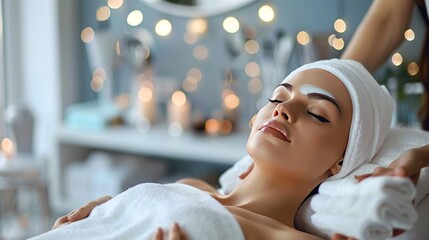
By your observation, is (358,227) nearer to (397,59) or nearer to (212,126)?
(397,59)

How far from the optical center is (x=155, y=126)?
2.64 meters

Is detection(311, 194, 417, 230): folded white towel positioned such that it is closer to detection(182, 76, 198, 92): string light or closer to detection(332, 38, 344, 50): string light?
detection(332, 38, 344, 50): string light

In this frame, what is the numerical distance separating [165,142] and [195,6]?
23.1 inches

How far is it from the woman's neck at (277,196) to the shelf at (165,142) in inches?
39.0

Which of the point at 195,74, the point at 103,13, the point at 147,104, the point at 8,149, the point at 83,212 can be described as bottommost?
the point at 8,149

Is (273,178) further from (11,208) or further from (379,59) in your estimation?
(11,208)

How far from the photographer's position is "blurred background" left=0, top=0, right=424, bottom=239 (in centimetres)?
234

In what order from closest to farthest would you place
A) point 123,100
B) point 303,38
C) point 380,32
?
point 380,32 → point 303,38 → point 123,100

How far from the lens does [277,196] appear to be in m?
1.17

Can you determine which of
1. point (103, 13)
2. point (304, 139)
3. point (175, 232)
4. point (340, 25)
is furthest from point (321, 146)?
point (103, 13)

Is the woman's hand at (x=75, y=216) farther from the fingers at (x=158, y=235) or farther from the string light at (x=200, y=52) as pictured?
the string light at (x=200, y=52)

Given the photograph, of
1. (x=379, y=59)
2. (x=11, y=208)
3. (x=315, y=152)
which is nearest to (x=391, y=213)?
(x=315, y=152)

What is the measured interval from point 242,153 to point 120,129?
67cm

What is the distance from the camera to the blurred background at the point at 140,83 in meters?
2.34
